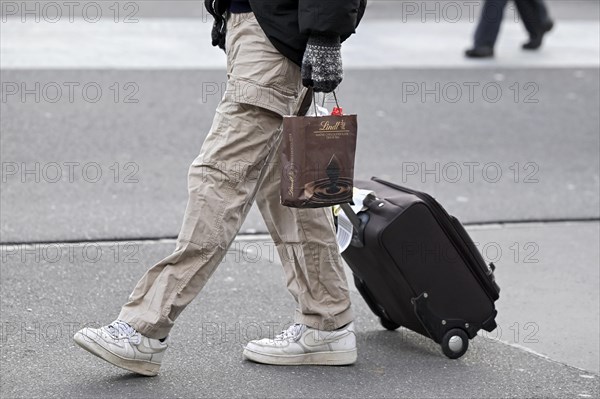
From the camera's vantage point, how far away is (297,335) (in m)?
4.25

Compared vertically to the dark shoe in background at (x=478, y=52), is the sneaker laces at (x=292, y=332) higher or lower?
higher

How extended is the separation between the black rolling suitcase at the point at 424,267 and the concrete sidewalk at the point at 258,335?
0.16m

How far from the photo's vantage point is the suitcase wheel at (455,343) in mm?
4273

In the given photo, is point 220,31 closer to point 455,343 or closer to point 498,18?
point 455,343

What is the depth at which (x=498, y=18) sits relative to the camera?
10.3 meters

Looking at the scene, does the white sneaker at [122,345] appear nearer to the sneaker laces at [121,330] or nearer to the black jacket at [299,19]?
the sneaker laces at [121,330]

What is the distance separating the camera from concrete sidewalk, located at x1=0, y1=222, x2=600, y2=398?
4.02 meters

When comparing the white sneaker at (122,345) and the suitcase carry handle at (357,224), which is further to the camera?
the suitcase carry handle at (357,224)

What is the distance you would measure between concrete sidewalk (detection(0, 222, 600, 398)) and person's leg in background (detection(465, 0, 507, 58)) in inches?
188
